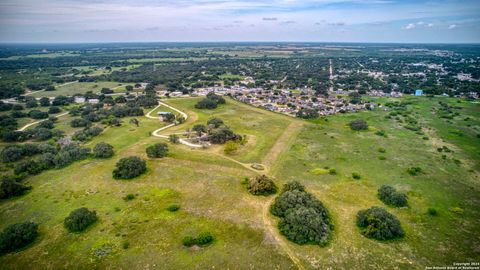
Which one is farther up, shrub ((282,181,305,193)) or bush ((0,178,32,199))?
shrub ((282,181,305,193))

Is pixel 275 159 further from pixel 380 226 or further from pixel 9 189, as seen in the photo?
pixel 9 189

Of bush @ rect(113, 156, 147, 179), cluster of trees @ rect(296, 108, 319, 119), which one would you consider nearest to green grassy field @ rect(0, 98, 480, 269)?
bush @ rect(113, 156, 147, 179)

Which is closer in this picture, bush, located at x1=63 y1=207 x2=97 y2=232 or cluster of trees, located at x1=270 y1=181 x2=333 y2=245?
cluster of trees, located at x1=270 y1=181 x2=333 y2=245

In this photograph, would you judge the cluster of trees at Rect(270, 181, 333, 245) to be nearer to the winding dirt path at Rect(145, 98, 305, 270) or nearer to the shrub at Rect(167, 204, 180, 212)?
the winding dirt path at Rect(145, 98, 305, 270)

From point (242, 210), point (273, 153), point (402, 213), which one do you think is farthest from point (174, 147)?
point (402, 213)

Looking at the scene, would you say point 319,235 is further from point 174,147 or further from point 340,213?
point 174,147

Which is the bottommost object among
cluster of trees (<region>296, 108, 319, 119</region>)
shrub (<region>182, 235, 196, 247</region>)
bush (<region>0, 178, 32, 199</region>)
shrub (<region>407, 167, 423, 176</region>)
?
shrub (<region>182, 235, 196, 247</region>)
